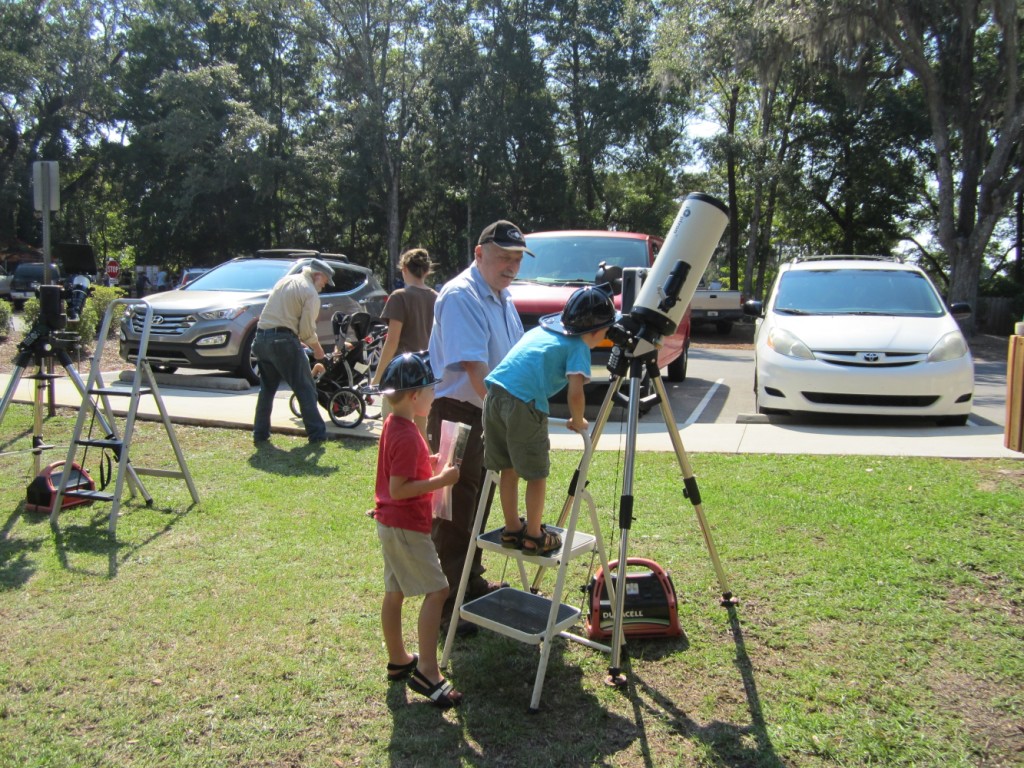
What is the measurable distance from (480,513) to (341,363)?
5857 mm

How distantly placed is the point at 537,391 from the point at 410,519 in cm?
73

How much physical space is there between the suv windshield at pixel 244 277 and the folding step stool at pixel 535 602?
31.2 feet

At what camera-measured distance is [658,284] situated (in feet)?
Answer: 11.3

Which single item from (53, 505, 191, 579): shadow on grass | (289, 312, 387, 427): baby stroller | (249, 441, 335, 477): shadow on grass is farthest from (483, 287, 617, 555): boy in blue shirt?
(289, 312, 387, 427): baby stroller

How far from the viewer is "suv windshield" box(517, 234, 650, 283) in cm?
1043

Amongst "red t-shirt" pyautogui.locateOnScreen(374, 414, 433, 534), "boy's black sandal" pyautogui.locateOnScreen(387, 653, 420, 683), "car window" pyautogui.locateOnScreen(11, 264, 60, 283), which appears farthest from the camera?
"car window" pyautogui.locateOnScreen(11, 264, 60, 283)

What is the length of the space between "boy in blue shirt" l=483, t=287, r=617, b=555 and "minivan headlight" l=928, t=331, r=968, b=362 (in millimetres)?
6005

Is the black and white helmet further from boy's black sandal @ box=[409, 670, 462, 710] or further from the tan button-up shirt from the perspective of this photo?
the tan button-up shirt

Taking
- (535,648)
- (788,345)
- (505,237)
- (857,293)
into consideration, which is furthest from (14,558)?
(857,293)

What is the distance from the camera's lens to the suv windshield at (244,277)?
12375mm

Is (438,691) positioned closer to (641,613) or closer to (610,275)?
(641,613)

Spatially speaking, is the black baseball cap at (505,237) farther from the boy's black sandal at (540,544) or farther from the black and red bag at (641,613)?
the black and red bag at (641,613)

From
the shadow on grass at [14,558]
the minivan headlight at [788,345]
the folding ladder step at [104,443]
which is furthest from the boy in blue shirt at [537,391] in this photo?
the minivan headlight at [788,345]

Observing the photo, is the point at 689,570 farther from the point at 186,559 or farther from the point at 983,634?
the point at 186,559
